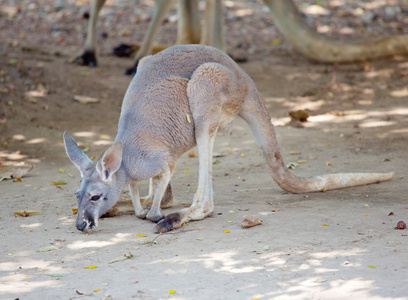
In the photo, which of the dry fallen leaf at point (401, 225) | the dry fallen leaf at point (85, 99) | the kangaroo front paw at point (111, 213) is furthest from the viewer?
the dry fallen leaf at point (85, 99)

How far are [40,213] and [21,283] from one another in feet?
4.46

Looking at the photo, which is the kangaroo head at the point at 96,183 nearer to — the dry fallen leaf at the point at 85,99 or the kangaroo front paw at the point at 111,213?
the kangaroo front paw at the point at 111,213

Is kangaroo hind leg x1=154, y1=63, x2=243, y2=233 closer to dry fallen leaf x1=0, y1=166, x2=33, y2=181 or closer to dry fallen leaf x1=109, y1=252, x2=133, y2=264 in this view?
dry fallen leaf x1=109, y1=252, x2=133, y2=264

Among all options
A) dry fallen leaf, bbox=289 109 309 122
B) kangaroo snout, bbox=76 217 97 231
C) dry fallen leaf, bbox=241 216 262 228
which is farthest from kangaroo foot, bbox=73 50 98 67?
dry fallen leaf, bbox=241 216 262 228

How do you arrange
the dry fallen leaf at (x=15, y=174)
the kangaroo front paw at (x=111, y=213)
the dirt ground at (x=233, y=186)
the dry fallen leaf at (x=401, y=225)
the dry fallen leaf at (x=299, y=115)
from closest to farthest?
the dirt ground at (x=233, y=186) → the dry fallen leaf at (x=401, y=225) → the kangaroo front paw at (x=111, y=213) → the dry fallen leaf at (x=15, y=174) → the dry fallen leaf at (x=299, y=115)

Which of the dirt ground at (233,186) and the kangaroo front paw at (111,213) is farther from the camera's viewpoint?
the kangaroo front paw at (111,213)

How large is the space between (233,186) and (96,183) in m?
1.58

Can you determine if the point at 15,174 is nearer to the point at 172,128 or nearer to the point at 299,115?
the point at 172,128

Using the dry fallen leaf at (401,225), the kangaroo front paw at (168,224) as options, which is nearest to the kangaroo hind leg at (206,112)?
the kangaroo front paw at (168,224)

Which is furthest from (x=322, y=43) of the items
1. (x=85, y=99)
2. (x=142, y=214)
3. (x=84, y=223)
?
(x=84, y=223)

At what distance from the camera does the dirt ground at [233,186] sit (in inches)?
124

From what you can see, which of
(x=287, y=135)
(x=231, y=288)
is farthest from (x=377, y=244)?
(x=287, y=135)

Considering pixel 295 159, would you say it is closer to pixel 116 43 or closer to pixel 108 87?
pixel 108 87

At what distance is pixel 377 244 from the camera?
3.57 meters
